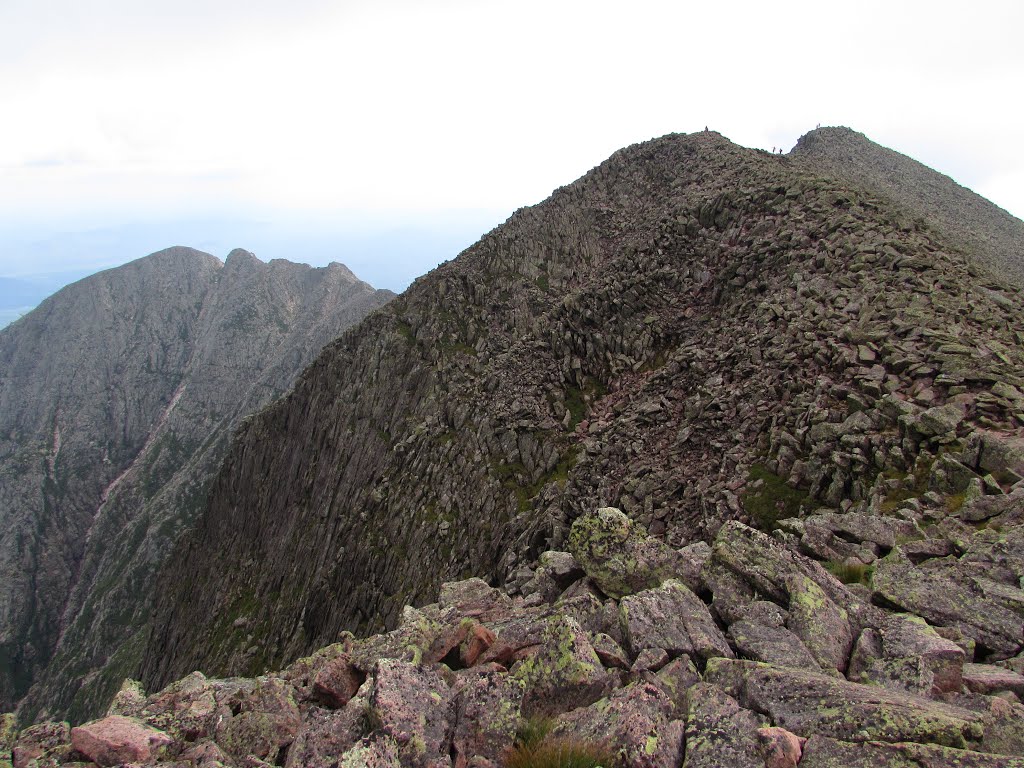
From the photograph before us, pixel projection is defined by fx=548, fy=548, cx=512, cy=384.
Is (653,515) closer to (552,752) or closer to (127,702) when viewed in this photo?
(552,752)

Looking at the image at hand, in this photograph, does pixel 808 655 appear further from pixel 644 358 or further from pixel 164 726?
pixel 644 358

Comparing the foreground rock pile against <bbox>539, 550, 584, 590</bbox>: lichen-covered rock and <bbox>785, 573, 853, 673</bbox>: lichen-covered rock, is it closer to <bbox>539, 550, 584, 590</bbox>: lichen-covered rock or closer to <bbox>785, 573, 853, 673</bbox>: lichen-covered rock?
<bbox>785, 573, 853, 673</bbox>: lichen-covered rock

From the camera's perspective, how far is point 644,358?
4053cm

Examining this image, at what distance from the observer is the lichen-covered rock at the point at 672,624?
11523 mm

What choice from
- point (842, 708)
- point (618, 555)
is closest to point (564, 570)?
point (618, 555)

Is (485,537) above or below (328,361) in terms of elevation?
below

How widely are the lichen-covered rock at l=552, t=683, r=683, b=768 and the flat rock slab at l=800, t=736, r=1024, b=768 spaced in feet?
6.37

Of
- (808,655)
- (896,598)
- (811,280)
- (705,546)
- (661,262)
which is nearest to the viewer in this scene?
(808,655)

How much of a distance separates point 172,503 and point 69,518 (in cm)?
6089

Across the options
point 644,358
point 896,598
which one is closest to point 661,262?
point 644,358

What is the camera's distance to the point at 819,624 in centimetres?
1180

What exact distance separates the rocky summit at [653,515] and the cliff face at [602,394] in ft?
0.74

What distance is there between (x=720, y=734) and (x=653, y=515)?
674 inches

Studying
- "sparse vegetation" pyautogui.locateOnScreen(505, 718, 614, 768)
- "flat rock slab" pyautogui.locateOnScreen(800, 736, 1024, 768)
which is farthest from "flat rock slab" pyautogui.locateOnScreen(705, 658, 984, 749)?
"sparse vegetation" pyautogui.locateOnScreen(505, 718, 614, 768)
